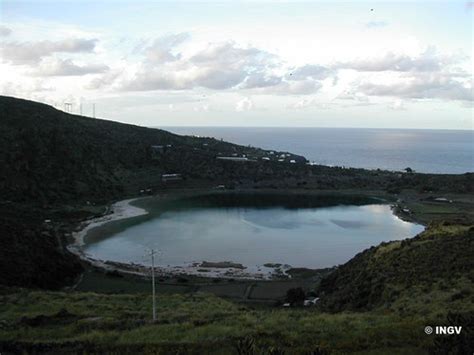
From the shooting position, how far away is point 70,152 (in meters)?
88.4

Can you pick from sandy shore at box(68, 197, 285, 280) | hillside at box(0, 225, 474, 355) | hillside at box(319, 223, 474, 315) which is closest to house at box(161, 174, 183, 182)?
sandy shore at box(68, 197, 285, 280)

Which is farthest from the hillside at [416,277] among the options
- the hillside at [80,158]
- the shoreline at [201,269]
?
the hillside at [80,158]

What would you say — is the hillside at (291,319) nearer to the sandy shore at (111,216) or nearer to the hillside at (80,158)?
the sandy shore at (111,216)

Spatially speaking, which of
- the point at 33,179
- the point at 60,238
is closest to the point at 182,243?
the point at 60,238

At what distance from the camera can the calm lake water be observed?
161 ft

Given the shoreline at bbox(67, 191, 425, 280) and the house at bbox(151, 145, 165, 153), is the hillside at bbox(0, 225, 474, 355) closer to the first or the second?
the shoreline at bbox(67, 191, 425, 280)

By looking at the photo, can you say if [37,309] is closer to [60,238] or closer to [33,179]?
[60,238]

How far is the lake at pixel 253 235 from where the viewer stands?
161ft

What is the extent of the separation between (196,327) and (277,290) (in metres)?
22.3

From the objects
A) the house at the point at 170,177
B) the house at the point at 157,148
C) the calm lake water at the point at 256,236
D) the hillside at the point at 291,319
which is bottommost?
the calm lake water at the point at 256,236

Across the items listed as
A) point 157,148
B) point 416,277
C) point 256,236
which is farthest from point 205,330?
point 157,148

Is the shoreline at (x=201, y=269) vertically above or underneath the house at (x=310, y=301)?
underneath

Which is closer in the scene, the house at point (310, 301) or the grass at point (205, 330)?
the grass at point (205, 330)

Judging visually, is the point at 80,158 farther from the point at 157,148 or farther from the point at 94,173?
the point at 157,148
